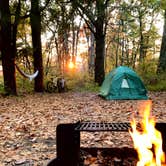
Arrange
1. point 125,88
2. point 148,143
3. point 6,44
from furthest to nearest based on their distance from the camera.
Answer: point 6,44, point 125,88, point 148,143

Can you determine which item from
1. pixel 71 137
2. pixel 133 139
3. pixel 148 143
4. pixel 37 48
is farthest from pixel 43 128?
pixel 37 48

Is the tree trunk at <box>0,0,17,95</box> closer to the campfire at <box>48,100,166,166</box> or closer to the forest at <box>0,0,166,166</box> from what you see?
the forest at <box>0,0,166,166</box>

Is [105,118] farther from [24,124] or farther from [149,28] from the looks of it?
[149,28]

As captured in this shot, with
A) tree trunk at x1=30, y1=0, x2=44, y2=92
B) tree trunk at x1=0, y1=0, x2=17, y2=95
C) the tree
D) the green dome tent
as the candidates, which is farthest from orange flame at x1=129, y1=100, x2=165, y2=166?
the tree

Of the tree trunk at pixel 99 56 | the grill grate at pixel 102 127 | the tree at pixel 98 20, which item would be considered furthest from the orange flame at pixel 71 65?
the grill grate at pixel 102 127

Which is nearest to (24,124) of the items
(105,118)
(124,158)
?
(105,118)

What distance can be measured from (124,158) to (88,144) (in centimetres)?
141

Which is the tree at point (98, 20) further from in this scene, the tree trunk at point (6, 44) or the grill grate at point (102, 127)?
the grill grate at point (102, 127)

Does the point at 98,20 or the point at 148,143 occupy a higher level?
the point at 98,20

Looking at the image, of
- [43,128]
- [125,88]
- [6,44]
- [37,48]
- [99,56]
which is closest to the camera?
[43,128]

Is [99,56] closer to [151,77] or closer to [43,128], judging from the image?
[151,77]

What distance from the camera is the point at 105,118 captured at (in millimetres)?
7297

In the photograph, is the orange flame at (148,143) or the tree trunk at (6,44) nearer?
the orange flame at (148,143)

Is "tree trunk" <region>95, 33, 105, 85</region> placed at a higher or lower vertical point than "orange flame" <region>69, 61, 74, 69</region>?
higher
